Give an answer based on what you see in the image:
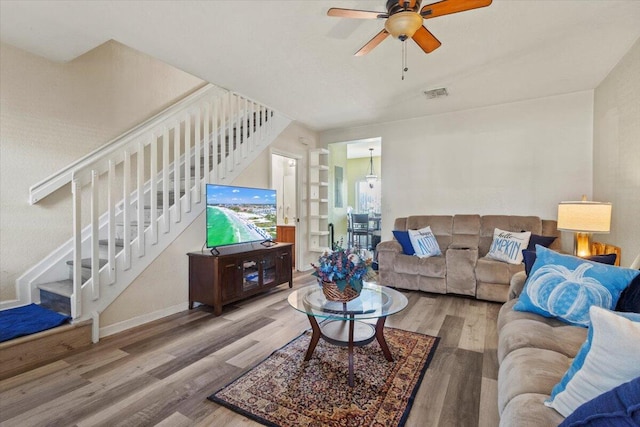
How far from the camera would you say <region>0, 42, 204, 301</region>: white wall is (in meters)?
2.64

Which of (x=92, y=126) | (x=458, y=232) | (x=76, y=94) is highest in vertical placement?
(x=76, y=94)

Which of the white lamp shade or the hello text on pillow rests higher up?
the white lamp shade

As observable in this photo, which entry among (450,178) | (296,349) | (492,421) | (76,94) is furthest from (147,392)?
(450,178)

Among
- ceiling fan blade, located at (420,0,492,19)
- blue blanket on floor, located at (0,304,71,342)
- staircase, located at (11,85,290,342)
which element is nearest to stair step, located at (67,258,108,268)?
staircase, located at (11,85,290,342)

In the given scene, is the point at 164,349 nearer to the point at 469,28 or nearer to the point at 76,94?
the point at 76,94

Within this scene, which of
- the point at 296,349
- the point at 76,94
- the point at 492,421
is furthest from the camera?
the point at 76,94

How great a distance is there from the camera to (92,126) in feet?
10.5

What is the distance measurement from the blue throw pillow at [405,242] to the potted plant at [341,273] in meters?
2.13

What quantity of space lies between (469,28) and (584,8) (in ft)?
2.50

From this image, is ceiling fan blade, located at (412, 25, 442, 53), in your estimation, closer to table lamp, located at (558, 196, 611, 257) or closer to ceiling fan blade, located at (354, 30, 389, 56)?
ceiling fan blade, located at (354, 30, 389, 56)

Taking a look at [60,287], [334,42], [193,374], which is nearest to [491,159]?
[334,42]

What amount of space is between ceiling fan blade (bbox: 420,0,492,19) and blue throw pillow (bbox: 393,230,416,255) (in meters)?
2.73

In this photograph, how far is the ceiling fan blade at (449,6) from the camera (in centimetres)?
178

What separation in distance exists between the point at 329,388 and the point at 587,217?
2.80 meters
